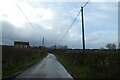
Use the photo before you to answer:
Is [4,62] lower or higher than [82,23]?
lower

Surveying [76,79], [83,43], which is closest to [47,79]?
[76,79]

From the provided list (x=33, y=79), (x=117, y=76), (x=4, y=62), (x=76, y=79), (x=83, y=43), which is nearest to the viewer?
(x=117, y=76)

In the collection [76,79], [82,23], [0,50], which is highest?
[82,23]

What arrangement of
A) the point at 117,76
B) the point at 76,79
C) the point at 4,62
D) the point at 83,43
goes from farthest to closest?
the point at 83,43
the point at 4,62
the point at 76,79
the point at 117,76

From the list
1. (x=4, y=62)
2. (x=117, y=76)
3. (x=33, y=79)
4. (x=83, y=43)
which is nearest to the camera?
(x=117, y=76)

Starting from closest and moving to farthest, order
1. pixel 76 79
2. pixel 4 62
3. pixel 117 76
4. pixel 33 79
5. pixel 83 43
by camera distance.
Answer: pixel 117 76 < pixel 33 79 < pixel 76 79 < pixel 4 62 < pixel 83 43

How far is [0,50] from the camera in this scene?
2894cm

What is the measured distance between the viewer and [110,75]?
16.9 metres

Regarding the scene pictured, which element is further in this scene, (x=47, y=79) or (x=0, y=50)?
(x=0, y=50)

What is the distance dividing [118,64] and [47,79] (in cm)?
477

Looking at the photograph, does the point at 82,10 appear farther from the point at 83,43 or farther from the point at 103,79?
the point at 103,79

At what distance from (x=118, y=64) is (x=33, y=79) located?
5642 millimetres

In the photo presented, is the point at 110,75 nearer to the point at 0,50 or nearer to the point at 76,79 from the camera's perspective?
the point at 76,79

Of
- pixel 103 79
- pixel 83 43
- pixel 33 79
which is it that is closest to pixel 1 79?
pixel 33 79
